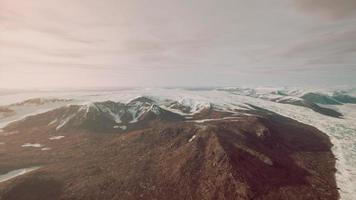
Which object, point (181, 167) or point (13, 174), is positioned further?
point (13, 174)

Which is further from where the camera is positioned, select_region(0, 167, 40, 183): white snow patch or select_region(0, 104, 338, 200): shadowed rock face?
select_region(0, 167, 40, 183): white snow patch

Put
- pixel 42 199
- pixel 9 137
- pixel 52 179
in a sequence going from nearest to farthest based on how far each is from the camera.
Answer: pixel 42 199
pixel 52 179
pixel 9 137

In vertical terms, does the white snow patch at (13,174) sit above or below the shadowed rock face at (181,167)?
below

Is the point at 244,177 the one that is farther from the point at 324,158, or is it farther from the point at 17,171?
the point at 17,171

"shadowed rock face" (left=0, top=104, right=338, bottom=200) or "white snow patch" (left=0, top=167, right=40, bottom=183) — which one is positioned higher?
"shadowed rock face" (left=0, top=104, right=338, bottom=200)

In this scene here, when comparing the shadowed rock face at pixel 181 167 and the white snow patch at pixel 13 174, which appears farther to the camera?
the white snow patch at pixel 13 174

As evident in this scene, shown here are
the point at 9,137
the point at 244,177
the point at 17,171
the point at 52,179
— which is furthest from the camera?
the point at 9,137

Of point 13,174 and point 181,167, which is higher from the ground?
point 181,167

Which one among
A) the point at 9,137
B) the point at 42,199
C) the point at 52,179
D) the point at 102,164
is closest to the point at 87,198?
the point at 42,199
